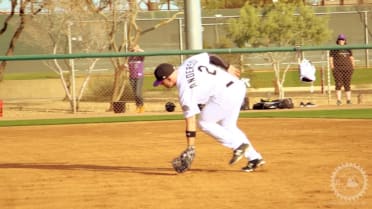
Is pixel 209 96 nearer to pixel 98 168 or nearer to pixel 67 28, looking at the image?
pixel 98 168

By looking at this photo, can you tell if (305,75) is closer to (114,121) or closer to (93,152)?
(114,121)

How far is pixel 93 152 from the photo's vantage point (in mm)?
12211

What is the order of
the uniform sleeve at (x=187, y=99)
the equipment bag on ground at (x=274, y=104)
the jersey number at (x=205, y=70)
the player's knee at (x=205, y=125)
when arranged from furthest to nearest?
the equipment bag on ground at (x=274, y=104), the player's knee at (x=205, y=125), the jersey number at (x=205, y=70), the uniform sleeve at (x=187, y=99)

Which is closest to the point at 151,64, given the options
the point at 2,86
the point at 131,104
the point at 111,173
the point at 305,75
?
the point at 2,86

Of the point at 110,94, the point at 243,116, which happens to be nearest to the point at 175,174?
the point at 243,116

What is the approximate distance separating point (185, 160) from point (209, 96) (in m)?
0.73

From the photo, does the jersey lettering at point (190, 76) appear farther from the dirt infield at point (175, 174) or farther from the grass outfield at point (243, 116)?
the grass outfield at point (243, 116)

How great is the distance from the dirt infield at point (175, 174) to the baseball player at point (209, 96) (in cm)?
35

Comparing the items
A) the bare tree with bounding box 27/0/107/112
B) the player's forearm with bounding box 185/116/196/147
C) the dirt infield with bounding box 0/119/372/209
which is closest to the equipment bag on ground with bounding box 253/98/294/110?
the dirt infield with bounding box 0/119/372/209

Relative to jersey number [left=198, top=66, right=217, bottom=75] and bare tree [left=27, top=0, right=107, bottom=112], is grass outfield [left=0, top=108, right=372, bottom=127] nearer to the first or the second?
bare tree [left=27, top=0, right=107, bottom=112]

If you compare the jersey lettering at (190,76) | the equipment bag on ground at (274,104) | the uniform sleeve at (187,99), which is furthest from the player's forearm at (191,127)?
the equipment bag on ground at (274,104)

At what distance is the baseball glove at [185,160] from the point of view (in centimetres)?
925

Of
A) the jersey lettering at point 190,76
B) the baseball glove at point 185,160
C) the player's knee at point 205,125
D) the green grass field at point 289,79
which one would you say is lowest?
the green grass field at point 289,79

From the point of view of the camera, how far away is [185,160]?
9.27 metres
